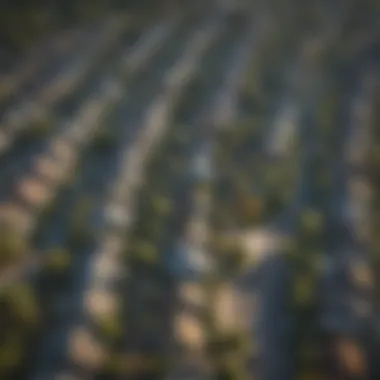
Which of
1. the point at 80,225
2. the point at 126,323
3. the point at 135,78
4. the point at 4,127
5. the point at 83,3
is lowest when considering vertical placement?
the point at 126,323

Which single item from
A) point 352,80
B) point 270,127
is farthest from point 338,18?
point 270,127

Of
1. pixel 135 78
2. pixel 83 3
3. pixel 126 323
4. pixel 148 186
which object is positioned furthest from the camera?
pixel 83 3

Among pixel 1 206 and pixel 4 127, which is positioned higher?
pixel 4 127

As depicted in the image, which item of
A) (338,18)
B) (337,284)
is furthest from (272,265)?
(338,18)

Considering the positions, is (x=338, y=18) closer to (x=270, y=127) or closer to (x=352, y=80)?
(x=352, y=80)

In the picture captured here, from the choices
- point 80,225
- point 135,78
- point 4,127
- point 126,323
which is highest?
point 135,78

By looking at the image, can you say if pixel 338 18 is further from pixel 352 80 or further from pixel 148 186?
pixel 148 186

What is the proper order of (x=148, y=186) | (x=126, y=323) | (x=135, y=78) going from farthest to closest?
1. (x=135, y=78)
2. (x=148, y=186)
3. (x=126, y=323)

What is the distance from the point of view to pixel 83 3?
886mm

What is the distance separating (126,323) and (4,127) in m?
0.31

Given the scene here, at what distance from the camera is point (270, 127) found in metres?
0.68

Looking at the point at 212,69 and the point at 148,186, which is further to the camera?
the point at 212,69

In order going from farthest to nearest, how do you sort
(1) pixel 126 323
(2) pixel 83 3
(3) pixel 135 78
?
1. (2) pixel 83 3
2. (3) pixel 135 78
3. (1) pixel 126 323

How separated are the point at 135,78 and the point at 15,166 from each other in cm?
24
